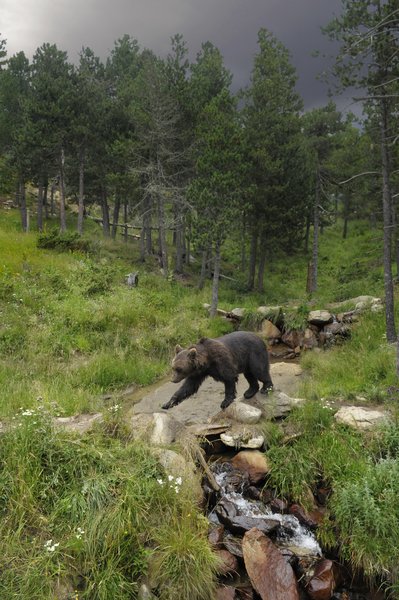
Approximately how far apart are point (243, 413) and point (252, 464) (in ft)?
3.84

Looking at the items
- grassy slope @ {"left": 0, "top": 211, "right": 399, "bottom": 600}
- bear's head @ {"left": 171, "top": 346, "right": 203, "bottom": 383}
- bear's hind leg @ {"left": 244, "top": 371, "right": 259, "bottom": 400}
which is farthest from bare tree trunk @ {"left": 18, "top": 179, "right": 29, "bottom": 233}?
bear's head @ {"left": 171, "top": 346, "right": 203, "bottom": 383}

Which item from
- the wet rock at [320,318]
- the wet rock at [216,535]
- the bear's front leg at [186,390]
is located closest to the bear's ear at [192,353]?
the bear's front leg at [186,390]

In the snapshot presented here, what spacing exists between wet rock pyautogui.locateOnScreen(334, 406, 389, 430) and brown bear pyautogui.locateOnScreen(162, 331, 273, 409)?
177 cm

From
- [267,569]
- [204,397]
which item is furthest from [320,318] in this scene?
[267,569]

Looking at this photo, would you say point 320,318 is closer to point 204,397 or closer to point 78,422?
point 204,397

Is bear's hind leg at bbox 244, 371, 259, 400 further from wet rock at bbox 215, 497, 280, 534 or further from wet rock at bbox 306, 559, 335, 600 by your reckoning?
wet rock at bbox 306, 559, 335, 600

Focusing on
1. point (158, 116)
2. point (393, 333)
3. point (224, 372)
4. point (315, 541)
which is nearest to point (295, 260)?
point (158, 116)

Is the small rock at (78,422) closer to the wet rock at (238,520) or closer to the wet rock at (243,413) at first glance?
the wet rock at (238,520)

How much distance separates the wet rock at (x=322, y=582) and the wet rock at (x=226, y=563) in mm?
903

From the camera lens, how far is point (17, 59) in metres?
39.2

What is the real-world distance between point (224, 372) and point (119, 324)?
7535 mm

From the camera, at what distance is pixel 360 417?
23.5ft

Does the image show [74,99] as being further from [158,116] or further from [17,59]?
[17,59]

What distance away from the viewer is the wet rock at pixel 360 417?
693 centimetres
